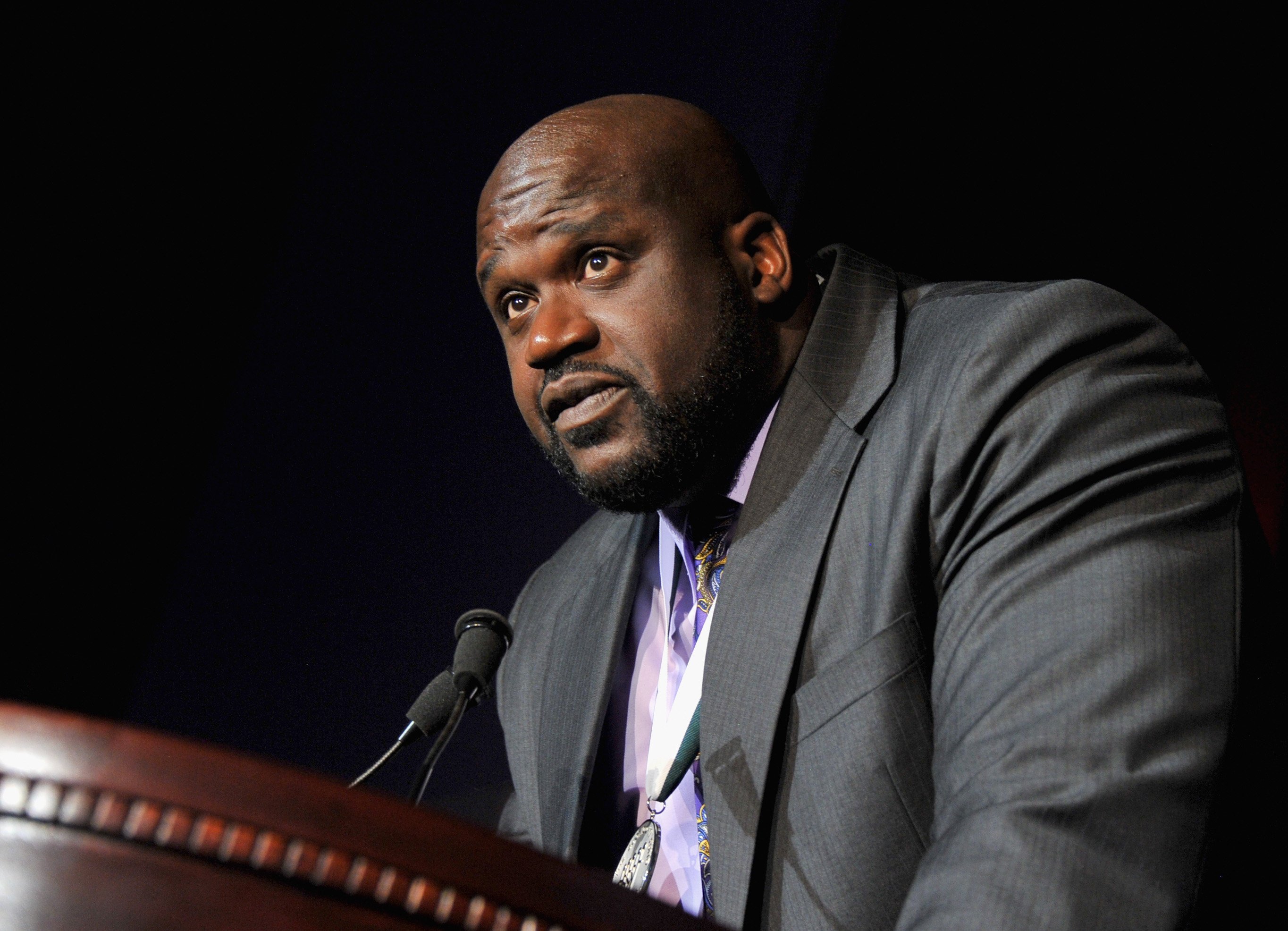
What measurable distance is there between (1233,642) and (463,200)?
2.19 m

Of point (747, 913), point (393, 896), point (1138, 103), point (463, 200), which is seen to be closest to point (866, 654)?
point (747, 913)

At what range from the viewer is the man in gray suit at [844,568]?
1108mm

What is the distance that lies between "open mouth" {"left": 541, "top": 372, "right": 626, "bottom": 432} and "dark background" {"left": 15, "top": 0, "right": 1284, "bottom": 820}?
100 centimetres

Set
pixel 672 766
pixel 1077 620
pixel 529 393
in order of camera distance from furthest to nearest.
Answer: pixel 529 393 < pixel 672 766 < pixel 1077 620

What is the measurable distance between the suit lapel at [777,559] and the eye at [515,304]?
1.64ft

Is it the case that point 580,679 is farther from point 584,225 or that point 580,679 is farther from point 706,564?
point 584,225

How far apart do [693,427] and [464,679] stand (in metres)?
0.56

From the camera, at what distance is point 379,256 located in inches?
113

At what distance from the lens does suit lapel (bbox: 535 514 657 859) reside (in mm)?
1919

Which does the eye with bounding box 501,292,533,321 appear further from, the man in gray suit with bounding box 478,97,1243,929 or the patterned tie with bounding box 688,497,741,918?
the patterned tie with bounding box 688,497,741,918

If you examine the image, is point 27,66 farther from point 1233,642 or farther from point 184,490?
point 1233,642

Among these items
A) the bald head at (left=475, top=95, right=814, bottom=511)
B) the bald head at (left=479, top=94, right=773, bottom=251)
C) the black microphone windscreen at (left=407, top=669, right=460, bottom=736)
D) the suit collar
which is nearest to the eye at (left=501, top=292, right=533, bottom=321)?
the bald head at (left=475, top=95, right=814, bottom=511)

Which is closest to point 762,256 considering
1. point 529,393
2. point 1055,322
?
point 529,393

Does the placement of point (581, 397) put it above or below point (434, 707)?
above
